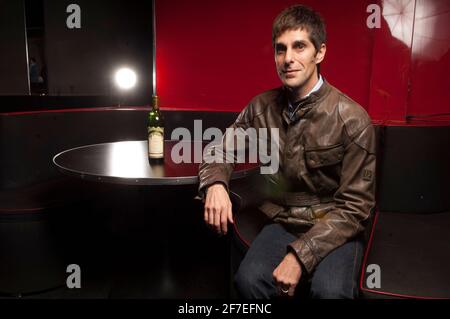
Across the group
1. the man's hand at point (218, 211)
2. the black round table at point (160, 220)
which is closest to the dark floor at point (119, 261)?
the black round table at point (160, 220)

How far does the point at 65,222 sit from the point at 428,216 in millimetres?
2312

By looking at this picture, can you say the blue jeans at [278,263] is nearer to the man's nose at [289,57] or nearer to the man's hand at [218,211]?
the man's hand at [218,211]

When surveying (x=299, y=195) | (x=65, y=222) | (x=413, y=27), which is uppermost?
(x=413, y=27)

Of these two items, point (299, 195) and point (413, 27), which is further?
point (413, 27)

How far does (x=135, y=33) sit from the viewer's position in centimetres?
427

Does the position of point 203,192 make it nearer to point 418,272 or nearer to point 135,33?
point 418,272

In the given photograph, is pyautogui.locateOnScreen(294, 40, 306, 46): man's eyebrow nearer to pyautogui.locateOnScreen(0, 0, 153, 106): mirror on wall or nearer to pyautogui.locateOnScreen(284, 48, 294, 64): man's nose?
pyautogui.locateOnScreen(284, 48, 294, 64): man's nose

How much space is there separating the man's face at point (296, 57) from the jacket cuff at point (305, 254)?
0.67 meters

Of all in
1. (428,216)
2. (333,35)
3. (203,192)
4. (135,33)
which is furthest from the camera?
(135,33)

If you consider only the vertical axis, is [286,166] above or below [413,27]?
below

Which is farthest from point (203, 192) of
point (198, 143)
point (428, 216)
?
point (428, 216)

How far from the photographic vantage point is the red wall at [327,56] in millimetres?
2799

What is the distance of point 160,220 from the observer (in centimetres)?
223
